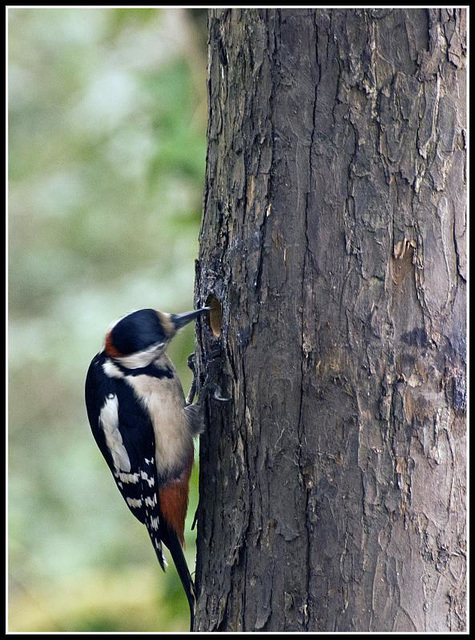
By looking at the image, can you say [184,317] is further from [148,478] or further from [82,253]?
[82,253]

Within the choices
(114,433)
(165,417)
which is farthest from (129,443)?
(165,417)

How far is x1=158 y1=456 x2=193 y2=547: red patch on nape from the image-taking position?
3242mm

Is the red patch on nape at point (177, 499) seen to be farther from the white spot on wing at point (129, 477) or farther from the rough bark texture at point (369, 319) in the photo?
Answer: the rough bark texture at point (369, 319)

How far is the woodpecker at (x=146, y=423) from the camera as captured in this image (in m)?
3.13

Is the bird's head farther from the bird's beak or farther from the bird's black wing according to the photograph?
the bird's black wing

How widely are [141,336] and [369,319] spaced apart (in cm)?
115

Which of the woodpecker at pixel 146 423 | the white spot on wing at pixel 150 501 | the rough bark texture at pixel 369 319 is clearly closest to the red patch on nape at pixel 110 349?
the woodpecker at pixel 146 423

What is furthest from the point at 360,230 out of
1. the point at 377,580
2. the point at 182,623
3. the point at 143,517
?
the point at 182,623

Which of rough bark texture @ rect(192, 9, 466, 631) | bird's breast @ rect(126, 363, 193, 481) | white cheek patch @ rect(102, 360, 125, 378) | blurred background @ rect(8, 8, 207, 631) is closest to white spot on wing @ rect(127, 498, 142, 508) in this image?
bird's breast @ rect(126, 363, 193, 481)

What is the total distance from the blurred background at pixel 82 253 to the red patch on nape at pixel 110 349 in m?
1.53

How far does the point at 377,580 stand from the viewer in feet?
7.45

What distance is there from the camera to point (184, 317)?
2.92 meters

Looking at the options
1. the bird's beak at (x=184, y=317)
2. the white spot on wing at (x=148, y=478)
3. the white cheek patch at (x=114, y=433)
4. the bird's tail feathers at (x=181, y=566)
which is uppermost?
the bird's beak at (x=184, y=317)

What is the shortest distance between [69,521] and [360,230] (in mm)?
6213
